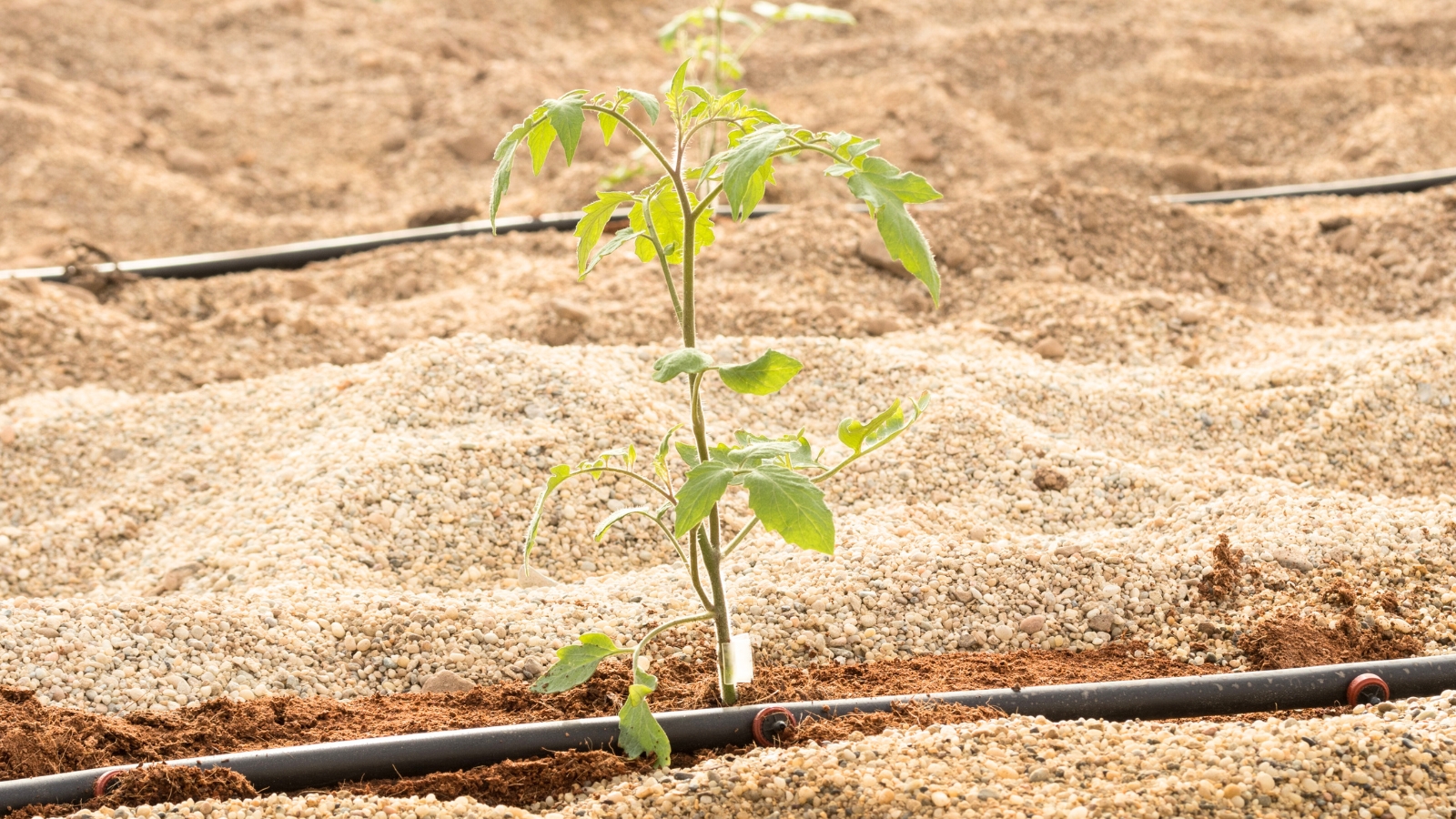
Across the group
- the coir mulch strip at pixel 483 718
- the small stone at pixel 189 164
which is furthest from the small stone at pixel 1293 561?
the small stone at pixel 189 164

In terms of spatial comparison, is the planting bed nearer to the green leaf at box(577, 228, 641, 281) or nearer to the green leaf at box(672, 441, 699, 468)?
the green leaf at box(672, 441, 699, 468)

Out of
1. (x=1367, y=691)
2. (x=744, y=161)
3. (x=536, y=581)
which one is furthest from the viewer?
(x=536, y=581)

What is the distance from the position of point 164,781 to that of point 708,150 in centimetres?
290

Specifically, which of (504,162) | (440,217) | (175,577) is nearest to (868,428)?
(504,162)

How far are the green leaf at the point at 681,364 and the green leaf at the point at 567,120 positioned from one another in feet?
0.83

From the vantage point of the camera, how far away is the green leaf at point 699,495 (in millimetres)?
1400

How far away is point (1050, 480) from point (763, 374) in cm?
123

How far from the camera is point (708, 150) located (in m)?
4.06

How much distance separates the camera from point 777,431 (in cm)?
283

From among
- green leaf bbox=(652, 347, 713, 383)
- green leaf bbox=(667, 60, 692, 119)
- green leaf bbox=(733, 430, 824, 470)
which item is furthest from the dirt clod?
green leaf bbox=(667, 60, 692, 119)

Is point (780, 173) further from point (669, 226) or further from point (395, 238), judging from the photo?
point (669, 226)

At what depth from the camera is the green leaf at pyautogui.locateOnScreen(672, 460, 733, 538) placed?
1400 mm

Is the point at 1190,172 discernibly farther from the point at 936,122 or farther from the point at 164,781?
the point at 164,781

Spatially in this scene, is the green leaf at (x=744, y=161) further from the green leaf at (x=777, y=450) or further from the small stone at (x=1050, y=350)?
the small stone at (x=1050, y=350)
